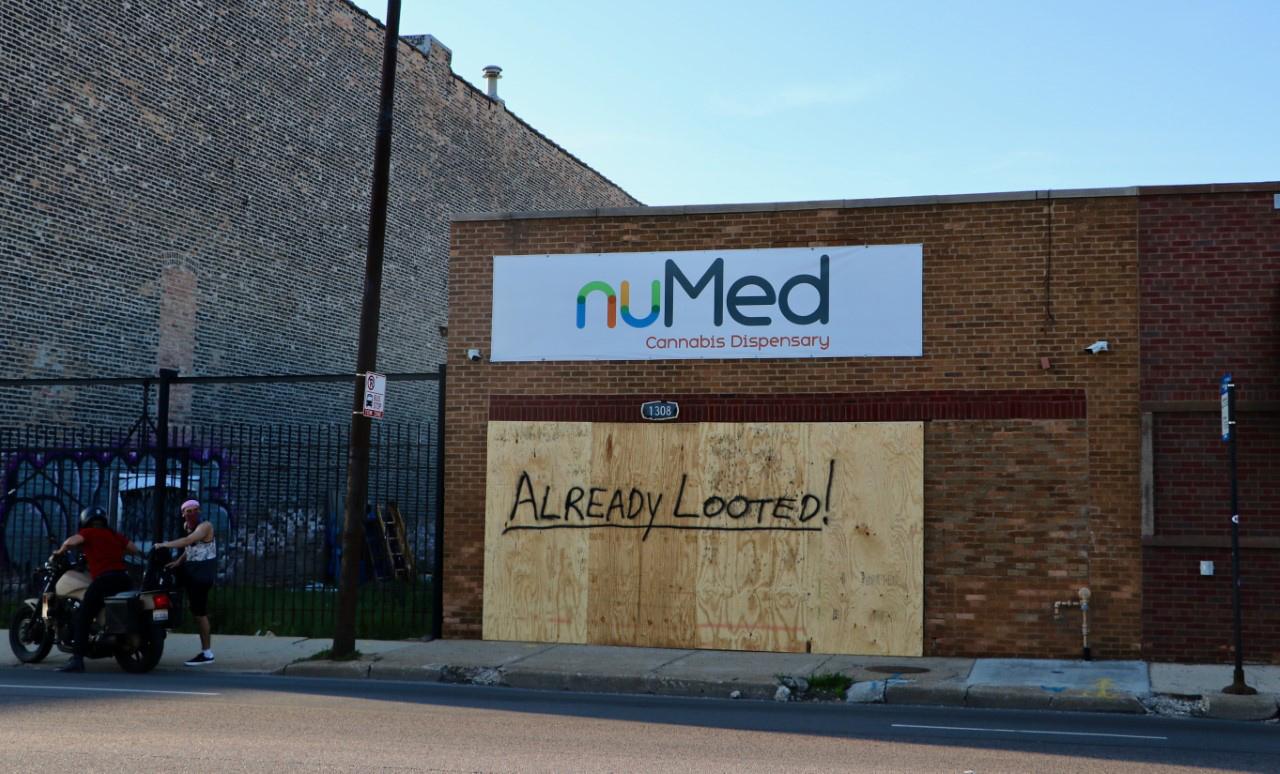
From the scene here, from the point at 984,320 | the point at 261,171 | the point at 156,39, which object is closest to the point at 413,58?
the point at 261,171

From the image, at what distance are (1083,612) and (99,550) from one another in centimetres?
1022

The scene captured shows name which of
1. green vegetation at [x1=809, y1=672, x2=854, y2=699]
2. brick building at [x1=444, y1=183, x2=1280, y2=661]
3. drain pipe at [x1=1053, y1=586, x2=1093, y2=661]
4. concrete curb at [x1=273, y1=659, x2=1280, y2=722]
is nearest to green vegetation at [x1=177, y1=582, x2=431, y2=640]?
concrete curb at [x1=273, y1=659, x2=1280, y2=722]

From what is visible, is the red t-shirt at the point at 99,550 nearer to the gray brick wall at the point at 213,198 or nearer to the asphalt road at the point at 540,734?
the asphalt road at the point at 540,734

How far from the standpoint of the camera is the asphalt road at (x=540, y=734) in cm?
855

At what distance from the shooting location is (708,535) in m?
15.6

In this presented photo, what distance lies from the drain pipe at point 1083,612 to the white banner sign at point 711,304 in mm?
3103

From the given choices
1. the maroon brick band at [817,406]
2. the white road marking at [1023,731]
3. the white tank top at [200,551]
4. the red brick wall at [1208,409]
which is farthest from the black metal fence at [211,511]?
the red brick wall at [1208,409]

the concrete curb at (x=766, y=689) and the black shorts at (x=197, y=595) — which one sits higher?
the black shorts at (x=197, y=595)

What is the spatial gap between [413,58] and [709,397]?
660 inches

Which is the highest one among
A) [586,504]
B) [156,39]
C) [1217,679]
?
[156,39]

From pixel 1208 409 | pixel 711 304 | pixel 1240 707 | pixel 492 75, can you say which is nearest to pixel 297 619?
pixel 711 304

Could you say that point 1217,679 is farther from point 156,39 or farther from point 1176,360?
point 156,39

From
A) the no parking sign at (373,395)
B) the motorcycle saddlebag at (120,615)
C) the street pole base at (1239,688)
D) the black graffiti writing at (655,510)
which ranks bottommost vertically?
the street pole base at (1239,688)

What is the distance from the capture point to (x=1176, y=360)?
14.6 metres
